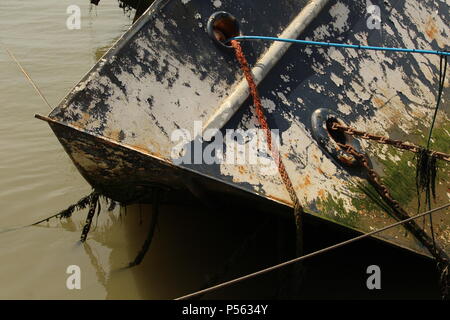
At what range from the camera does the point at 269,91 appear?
281 cm

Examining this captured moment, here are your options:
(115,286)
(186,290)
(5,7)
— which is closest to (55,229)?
(115,286)

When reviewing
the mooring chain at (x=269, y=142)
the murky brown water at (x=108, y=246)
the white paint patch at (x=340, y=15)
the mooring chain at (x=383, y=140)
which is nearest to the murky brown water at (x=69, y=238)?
the murky brown water at (x=108, y=246)

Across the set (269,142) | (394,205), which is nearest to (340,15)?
(269,142)

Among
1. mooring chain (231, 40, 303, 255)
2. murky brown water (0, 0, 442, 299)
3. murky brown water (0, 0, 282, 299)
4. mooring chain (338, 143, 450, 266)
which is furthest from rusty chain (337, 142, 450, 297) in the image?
murky brown water (0, 0, 282, 299)

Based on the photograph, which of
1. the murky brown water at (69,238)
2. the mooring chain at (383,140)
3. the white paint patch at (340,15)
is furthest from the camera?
the murky brown water at (69,238)

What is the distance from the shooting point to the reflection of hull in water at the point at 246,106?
254cm

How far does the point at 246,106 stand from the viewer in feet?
8.96

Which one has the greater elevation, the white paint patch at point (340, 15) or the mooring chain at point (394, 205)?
the white paint patch at point (340, 15)

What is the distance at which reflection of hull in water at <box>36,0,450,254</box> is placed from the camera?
100.0 inches

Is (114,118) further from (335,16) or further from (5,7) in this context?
(5,7)

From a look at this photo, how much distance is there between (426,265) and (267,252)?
1021 mm

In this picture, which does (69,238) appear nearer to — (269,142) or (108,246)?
A: (108,246)

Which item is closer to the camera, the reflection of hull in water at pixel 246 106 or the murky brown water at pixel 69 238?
the reflection of hull in water at pixel 246 106

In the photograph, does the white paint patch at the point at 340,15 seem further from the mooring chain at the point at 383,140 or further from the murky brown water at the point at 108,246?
the murky brown water at the point at 108,246
